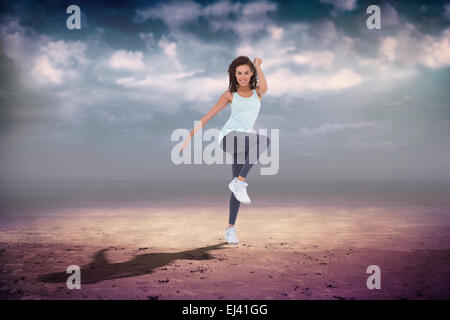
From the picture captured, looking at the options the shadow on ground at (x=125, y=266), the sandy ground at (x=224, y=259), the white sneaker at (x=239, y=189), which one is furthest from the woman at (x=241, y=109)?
the shadow on ground at (x=125, y=266)

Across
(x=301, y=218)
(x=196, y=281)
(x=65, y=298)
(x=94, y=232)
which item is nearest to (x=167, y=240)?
(x=94, y=232)

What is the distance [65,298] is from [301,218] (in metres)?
7.64

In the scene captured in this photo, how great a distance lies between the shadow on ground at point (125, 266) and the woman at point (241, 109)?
1.41m

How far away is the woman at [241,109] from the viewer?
5.06 m

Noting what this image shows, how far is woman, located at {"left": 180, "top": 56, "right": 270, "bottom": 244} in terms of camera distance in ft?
16.6

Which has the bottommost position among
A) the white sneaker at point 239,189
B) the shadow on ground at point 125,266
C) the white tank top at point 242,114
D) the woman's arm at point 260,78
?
the shadow on ground at point 125,266

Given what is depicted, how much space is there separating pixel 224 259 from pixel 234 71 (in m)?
3.11

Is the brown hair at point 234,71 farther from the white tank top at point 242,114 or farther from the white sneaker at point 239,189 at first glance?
the white sneaker at point 239,189

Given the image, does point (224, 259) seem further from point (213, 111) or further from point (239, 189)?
point (213, 111)

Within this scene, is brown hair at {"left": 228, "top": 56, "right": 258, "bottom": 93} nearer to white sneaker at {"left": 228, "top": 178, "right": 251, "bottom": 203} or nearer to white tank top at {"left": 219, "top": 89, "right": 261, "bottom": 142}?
white tank top at {"left": 219, "top": 89, "right": 261, "bottom": 142}

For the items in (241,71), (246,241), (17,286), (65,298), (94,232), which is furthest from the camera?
(94,232)

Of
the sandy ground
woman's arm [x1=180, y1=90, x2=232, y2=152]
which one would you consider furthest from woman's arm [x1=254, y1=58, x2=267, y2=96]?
the sandy ground

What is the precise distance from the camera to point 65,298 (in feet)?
12.0

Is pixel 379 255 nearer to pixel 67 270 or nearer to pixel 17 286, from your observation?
pixel 67 270
